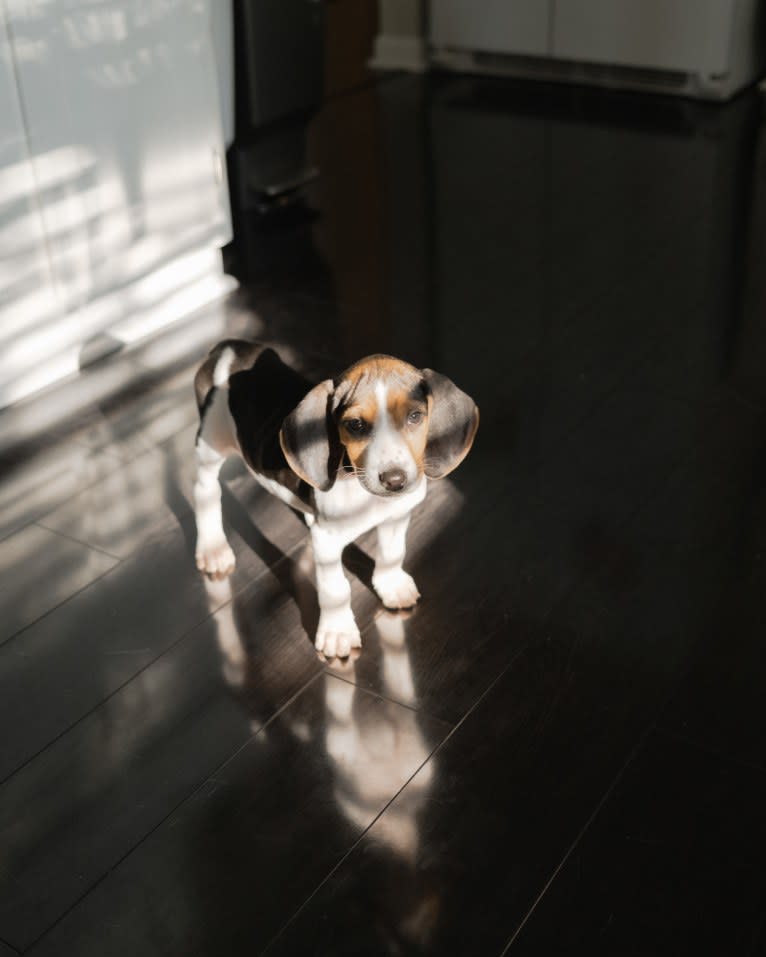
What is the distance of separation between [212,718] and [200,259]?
1.66 metres

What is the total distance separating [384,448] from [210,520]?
59cm

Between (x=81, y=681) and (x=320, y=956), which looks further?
(x=81, y=681)

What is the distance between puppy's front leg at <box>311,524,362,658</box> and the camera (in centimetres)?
185

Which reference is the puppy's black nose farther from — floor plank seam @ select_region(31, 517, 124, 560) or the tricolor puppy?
floor plank seam @ select_region(31, 517, 124, 560)

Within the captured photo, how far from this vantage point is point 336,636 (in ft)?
6.34

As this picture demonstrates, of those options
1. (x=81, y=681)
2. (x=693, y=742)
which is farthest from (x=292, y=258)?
(x=693, y=742)

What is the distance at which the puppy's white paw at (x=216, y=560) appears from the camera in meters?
2.15

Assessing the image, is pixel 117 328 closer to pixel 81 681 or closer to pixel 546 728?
pixel 81 681

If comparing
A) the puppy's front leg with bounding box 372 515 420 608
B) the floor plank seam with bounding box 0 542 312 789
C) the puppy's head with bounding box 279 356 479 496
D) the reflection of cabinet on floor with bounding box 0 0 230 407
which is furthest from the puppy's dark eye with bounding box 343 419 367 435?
the reflection of cabinet on floor with bounding box 0 0 230 407

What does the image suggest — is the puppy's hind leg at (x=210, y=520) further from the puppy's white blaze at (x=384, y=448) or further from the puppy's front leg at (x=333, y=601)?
the puppy's white blaze at (x=384, y=448)

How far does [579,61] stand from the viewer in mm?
4836

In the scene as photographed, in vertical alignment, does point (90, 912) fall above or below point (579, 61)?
below

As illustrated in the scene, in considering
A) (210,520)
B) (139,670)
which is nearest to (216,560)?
(210,520)

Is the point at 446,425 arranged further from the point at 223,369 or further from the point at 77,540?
the point at 77,540
